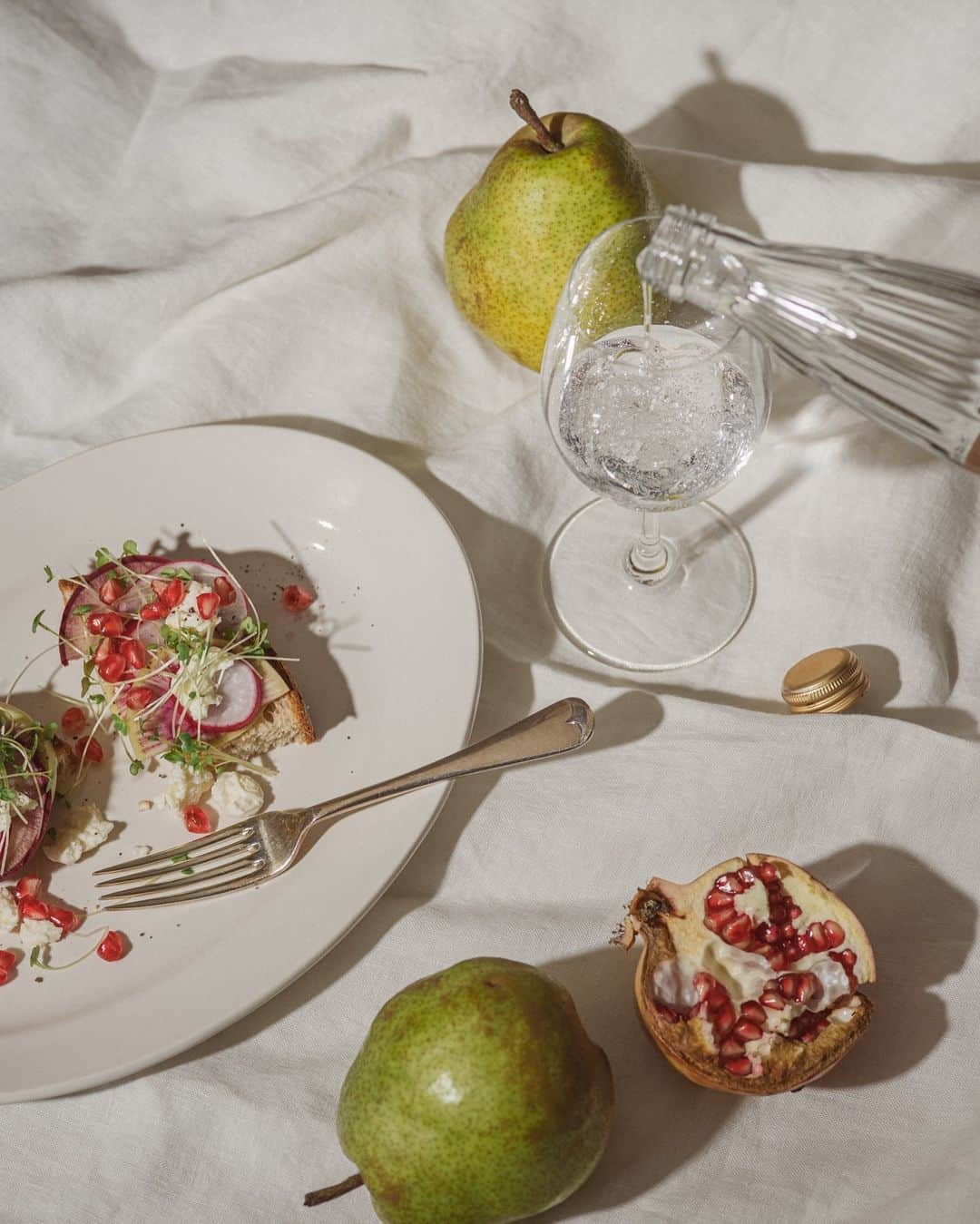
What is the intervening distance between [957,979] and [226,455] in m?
1.42

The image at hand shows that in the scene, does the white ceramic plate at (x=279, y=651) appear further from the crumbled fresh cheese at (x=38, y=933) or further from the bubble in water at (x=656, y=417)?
the bubble in water at (x=656, y=417)

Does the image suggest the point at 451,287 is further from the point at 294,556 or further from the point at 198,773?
the point at 198,773

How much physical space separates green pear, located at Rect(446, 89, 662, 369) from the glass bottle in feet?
1.70

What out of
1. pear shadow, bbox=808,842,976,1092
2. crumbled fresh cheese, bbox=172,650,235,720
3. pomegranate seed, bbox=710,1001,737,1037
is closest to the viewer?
pomegranate seed, bbox=710,1001,737,1037

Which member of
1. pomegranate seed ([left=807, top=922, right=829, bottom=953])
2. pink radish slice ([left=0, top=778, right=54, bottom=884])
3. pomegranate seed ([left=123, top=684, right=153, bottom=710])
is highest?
pomegranate seed ([left=807, top=922, right=829, bottom=953])

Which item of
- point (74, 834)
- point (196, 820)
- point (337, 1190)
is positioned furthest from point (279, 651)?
point (337, 1190)

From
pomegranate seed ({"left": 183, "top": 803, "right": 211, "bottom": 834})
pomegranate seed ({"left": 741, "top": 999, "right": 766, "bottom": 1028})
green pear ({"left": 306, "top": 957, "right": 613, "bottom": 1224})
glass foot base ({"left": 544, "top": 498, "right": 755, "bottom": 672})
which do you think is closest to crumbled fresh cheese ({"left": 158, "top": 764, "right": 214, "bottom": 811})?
pomegranate seed ({"left": 183, "top": 803, "right": 211, "bottom": 834})

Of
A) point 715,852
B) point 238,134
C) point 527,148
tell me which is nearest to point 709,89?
Result: point 527,148

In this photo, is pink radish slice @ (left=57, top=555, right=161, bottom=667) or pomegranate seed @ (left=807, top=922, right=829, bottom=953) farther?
pink radish slice @ (left=57, top=555, right=161, bottom=667)

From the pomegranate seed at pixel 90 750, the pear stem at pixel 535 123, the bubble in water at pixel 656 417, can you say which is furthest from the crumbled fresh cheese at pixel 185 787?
the pear stem at pixel 535 123

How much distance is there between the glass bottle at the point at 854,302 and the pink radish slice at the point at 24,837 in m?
1.14

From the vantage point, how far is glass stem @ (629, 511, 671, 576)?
203 cm

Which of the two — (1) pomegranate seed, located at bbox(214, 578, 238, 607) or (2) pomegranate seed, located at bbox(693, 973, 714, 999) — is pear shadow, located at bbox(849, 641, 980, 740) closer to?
(2) pomegranate seed, located at bbox(693, 973, 714, 999)

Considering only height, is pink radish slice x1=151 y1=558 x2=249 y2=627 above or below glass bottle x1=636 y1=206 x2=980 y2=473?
below
